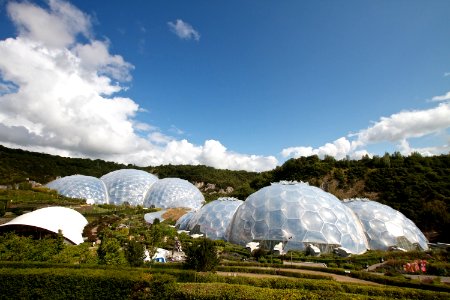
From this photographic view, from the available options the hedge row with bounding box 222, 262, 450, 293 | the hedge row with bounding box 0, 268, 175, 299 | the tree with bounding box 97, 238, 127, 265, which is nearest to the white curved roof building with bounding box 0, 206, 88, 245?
the tree with bounding box 97, 238, 127, 265

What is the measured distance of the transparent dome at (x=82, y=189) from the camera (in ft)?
186

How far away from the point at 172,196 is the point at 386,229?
40765 millimetres

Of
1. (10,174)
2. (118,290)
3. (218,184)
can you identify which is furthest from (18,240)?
(218,184)

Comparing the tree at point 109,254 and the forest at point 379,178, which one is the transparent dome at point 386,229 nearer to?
the forest at point 379,178

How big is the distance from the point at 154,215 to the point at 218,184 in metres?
64.4

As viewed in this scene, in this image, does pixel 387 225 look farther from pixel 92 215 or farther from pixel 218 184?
pixel 218 184

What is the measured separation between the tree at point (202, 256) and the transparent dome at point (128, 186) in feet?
155

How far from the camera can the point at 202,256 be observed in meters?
15.1

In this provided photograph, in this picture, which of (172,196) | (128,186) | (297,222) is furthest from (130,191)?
(297,222)

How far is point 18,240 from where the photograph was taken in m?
16.6

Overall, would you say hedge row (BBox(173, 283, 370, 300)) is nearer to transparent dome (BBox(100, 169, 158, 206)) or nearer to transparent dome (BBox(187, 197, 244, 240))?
transparent dome (BBox(187, 197, 244, 240))

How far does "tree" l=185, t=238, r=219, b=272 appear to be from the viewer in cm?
1511

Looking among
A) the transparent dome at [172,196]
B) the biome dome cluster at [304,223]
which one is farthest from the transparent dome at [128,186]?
the biome dome cluster at [304,223]

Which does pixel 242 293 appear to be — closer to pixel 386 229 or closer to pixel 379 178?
Result: pixel 386 229
